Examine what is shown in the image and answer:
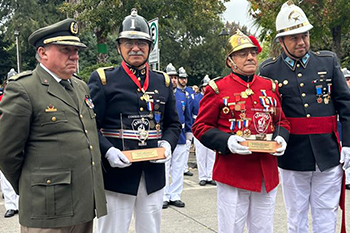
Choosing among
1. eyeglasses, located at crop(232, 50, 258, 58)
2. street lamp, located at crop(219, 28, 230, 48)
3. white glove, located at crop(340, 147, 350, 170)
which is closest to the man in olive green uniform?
eyeglasses, located at crop(232, 50, 258, 58)

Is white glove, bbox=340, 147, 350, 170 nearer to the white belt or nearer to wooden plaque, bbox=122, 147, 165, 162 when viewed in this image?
the white belt

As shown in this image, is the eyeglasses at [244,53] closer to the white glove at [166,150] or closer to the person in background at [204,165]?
the white glove at [166,150]

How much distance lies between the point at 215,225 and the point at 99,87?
9.38 feet

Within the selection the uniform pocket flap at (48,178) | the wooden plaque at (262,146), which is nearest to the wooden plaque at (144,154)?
the uniform pocket flap at (48,178)

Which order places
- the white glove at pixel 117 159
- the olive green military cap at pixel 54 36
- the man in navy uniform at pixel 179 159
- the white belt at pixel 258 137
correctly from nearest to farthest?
1. the olive green military cap at pixel 54 36
2. the white glove at pixel 117 159
3. the white belt at pixel 258 137
4. the man in navy uniform at pixel 179 159

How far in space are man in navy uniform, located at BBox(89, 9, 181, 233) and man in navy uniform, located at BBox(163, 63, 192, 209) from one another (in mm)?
2741

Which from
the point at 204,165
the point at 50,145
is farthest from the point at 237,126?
the point at 204,165

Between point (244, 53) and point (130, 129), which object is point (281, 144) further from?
point (130, 129)

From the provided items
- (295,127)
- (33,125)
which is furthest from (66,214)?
(295,127)

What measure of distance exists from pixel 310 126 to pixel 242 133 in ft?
2.49

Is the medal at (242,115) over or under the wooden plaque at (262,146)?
over

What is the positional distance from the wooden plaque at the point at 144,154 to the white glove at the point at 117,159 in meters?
0.03

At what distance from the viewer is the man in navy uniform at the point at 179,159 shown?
20.9 ft

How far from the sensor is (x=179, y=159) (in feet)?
22.3
